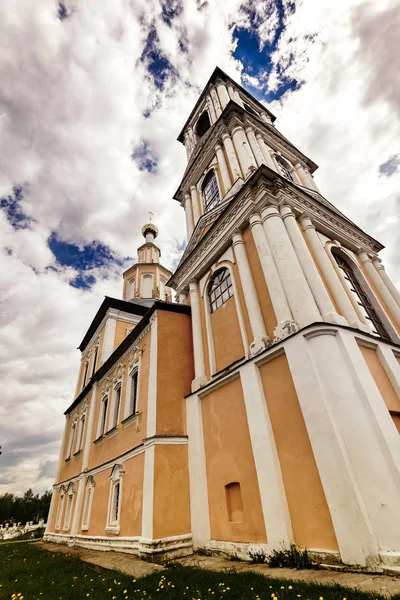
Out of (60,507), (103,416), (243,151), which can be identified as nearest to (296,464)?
(103,416)

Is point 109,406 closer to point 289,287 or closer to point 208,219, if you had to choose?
point 208,219

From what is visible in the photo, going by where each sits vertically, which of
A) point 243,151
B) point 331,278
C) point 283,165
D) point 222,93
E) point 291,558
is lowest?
point 291,558

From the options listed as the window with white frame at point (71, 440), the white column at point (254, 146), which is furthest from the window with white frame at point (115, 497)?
the white column at point (254, 146)

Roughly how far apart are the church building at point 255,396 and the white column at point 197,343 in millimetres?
73

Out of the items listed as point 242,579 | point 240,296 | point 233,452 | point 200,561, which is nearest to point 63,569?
point 200,561

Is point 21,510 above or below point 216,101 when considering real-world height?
below

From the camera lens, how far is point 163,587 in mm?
4633

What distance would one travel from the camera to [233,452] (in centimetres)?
737

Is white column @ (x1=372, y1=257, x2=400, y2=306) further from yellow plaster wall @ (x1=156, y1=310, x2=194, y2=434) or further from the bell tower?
the bell tower

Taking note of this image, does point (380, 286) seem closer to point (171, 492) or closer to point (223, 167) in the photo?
point (223, 167)

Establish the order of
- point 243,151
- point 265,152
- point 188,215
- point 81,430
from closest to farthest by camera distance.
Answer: point 243,151 → point 265,152 → point 188,215 → point 81,430

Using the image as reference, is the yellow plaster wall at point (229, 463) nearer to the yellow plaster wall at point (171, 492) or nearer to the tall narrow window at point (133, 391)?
the yellow plaster wall at point (171, 492)

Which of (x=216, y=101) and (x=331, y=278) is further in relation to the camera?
(x=216, y=101)

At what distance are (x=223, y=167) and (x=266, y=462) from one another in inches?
474
